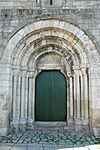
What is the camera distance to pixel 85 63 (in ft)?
17.8

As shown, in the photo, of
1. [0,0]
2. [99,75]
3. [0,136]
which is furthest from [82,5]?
[0,136]

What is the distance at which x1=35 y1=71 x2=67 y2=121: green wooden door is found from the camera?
6000 millimetres

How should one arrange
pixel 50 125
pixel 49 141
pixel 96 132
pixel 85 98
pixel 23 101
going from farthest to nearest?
pixel 50 125 → pixel 23 101 → pixel 85 98 → pixel 96 132 → pixel 49 141

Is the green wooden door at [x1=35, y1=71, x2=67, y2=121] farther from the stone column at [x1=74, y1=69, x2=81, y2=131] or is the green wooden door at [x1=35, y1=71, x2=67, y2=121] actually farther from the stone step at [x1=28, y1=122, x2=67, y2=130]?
the stone column at [x1=74, y1=69, x2=81, y2=131]

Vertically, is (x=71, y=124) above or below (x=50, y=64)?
below

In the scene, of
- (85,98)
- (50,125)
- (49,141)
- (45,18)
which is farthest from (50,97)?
(45,18)

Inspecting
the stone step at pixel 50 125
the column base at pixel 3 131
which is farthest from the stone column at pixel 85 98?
the column base at pixel 3 131

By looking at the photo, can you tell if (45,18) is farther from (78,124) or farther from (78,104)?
(78,124)

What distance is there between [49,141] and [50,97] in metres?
1.96

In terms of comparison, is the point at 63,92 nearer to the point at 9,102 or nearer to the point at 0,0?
the point at 9,102

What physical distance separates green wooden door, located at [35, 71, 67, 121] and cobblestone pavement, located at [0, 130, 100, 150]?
83 cm

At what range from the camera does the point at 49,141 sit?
4387 millimetres

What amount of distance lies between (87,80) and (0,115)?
295cm

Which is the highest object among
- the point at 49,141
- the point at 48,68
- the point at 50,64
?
the point at 50,64
